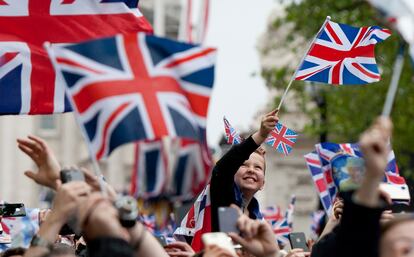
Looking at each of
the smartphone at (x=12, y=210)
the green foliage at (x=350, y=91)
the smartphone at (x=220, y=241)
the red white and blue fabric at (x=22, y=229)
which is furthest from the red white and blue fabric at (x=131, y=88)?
the green foliage at (x=350, y=91)

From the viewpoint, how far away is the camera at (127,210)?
6660mm

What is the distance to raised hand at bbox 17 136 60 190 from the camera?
7.23 metres

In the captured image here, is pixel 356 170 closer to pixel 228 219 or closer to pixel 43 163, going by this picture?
pixel 228 219

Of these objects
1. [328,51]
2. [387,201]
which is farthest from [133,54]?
[328,51]

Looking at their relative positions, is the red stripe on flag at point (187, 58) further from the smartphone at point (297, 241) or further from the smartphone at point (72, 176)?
the smartphone at point (297, 241)

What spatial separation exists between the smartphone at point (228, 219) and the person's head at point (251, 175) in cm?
256

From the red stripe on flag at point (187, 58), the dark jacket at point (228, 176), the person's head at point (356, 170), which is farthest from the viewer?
the dark jacket at point (228, 176)

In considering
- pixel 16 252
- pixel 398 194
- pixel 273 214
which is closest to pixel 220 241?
pixel 16 252

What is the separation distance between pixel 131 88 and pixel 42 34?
3540 mm

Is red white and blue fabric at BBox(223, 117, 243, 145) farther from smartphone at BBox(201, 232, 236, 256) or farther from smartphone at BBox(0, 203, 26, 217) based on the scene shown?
smartphone at BBox(201, 232, 236, 256)

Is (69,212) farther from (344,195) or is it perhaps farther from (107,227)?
(344,195)

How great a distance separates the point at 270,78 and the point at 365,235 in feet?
87.4

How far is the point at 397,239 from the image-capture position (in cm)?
665

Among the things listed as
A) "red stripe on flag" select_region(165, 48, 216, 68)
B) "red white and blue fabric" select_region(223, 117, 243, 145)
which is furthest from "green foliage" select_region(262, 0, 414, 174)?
"red stripe on flag" select_region(165, 48, 216, 68)
